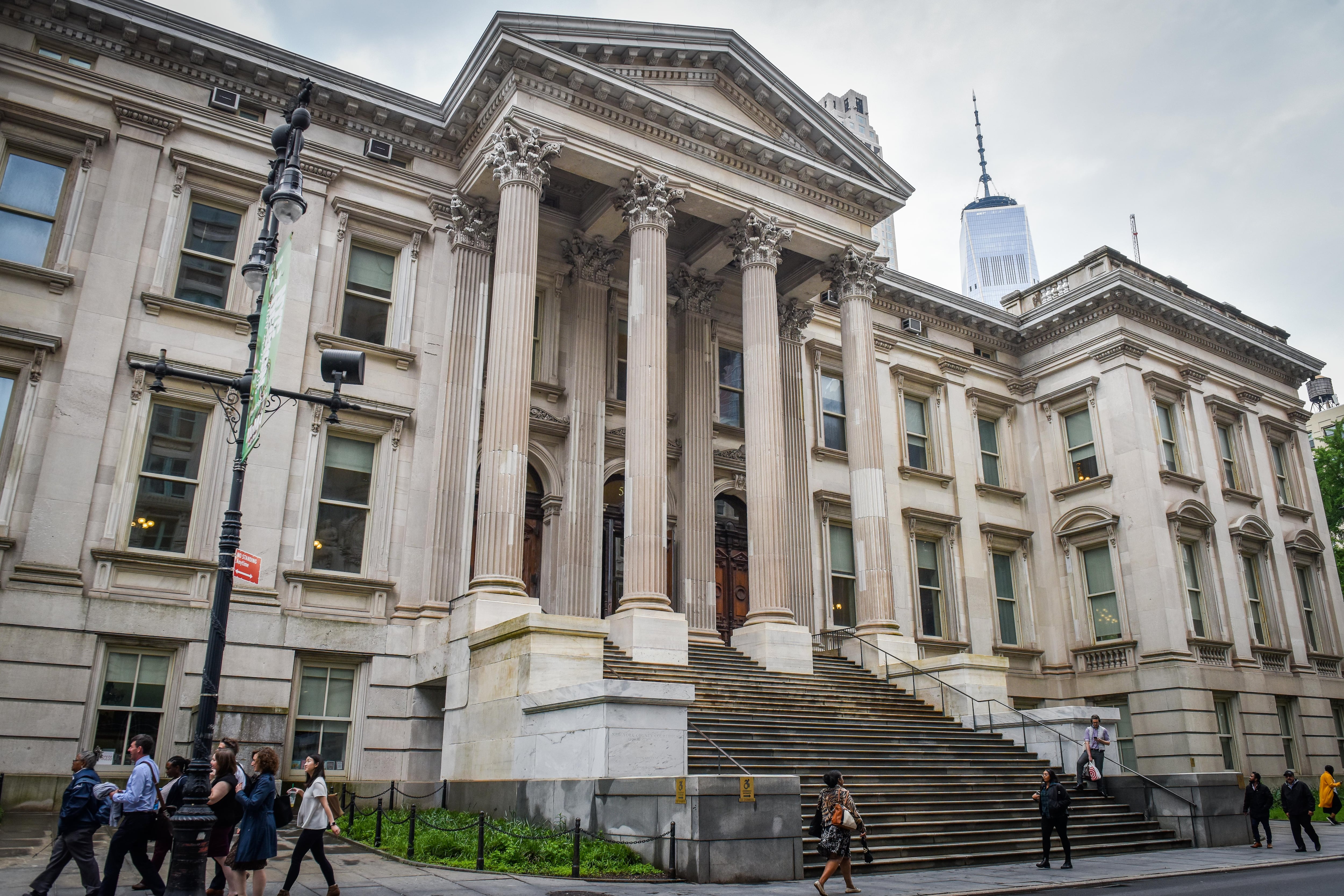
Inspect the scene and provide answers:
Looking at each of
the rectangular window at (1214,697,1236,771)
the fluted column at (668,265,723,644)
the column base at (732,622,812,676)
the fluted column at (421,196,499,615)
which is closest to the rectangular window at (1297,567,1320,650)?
the rectangular window at (1214,697,1236,771)

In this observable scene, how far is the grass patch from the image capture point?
39.8 feet

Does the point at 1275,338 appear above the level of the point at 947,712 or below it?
above

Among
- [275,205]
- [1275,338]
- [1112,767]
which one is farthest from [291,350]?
[1275,338]

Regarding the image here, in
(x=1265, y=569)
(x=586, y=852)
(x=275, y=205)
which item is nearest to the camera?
(x=275, y=205)

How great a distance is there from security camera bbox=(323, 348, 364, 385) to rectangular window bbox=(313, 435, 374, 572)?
30.1ft

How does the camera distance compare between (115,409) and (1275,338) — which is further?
(1275,338)

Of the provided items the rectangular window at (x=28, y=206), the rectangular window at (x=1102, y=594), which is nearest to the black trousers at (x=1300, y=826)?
the rectangular window at (x=1102, y=594)

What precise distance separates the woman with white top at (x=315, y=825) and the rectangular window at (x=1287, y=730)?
29.3 meters

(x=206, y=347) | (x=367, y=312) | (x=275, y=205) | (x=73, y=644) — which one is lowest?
(x=73, y=644)

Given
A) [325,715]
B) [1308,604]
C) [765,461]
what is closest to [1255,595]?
[1308,604]

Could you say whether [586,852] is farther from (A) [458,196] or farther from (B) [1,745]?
(A) [458,196]

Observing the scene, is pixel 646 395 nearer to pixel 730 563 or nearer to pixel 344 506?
pixel 344 506

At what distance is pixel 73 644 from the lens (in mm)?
16547

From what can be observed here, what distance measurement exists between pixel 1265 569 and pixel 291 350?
101 feet
